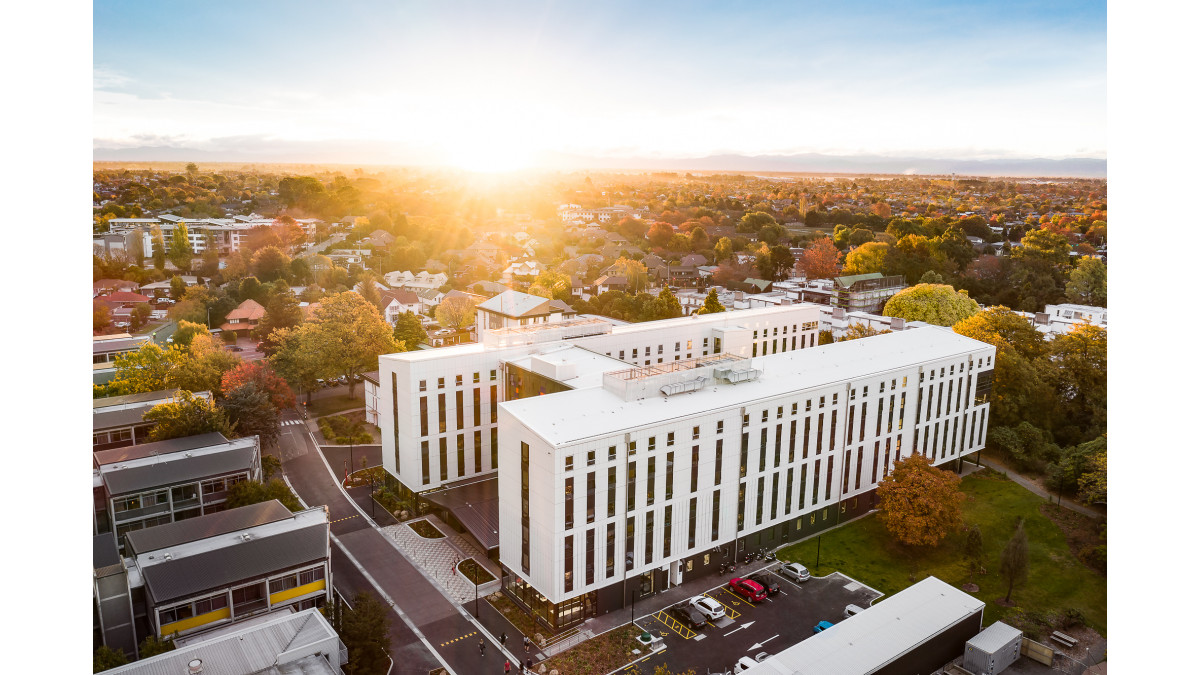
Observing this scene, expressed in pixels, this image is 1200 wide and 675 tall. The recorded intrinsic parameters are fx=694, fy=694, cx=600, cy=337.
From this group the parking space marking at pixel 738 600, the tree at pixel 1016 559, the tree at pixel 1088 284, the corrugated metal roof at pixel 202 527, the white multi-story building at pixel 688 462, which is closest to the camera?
the white multi-story building at pixel 688 462

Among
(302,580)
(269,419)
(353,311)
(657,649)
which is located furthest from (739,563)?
(353,311)

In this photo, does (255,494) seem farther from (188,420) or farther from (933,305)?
(933,305)

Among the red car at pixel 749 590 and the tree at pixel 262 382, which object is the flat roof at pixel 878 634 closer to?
the red car at pixel 749 590

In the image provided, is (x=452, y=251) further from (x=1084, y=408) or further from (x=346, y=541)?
(x=1084, y=408)

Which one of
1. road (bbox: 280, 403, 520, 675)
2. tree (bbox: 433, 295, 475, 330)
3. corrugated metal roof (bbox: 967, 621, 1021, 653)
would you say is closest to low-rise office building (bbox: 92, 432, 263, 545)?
road (bbox: 280, 403, 520, 675)

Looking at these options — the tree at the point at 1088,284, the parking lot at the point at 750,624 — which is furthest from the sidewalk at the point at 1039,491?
the tree at the point at 1088,284
